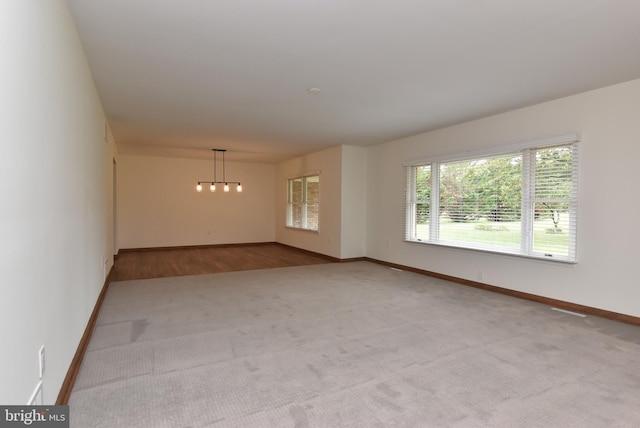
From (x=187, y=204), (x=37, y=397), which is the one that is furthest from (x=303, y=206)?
(x=37, y=397)

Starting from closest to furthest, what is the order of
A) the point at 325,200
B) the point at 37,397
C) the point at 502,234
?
the point at 37,397 < the point at 502,234 < the point at 325,200

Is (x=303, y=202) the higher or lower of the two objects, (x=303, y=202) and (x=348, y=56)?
the lower

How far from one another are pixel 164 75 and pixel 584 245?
490 centimetres

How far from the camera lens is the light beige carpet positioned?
6.19 feet

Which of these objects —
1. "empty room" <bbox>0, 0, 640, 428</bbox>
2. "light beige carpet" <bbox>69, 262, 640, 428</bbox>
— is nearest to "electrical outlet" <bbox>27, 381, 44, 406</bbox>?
"empty room" <bbox>0, 0, 640, 428</bbox>

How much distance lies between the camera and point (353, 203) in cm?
711

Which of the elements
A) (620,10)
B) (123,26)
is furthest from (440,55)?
(123,26)

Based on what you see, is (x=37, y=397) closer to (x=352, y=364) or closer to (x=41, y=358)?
(x=41, y=358)

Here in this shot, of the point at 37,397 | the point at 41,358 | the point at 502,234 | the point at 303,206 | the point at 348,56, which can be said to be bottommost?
the point at 37,397

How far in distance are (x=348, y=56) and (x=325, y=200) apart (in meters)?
4.73

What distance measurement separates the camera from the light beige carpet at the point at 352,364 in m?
1.89

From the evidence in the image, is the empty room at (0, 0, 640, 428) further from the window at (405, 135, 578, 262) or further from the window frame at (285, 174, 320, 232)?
the window frame at (285, 174, 320, 232)

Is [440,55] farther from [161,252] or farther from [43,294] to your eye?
[161,252]

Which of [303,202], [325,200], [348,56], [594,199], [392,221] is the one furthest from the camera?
[303,202]
